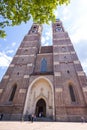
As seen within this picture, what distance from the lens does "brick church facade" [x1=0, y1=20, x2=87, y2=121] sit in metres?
17.6

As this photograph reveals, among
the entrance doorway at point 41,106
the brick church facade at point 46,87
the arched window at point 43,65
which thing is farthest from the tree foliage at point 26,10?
the arched window at point 43,65

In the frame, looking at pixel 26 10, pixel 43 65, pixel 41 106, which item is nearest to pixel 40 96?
pixel 41 106

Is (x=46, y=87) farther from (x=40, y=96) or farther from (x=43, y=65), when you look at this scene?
(x=43, y=65)

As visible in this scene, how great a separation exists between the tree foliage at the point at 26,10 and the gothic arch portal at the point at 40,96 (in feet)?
44.9

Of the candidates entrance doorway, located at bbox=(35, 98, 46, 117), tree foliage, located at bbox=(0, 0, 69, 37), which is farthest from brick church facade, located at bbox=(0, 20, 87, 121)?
tree foliage, located at bbox=(0, 0, 69, 37)

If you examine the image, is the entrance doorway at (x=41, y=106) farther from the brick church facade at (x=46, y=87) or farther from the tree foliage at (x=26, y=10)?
the tree foliage at (x=26, y=10)

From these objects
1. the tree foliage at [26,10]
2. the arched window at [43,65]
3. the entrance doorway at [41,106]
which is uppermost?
the arched window at [43,65]

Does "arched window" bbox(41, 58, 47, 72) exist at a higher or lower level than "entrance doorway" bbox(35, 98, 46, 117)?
higher

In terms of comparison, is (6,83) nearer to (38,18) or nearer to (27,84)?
(27,84)

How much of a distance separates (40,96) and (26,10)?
15175mm

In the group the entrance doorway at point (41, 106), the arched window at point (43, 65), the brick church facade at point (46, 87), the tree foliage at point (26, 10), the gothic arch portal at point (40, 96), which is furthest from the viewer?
the arched window at point (43, 65)

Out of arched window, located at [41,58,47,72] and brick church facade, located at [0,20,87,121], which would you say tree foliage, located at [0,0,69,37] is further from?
arched window, located at [41,58,47,72]

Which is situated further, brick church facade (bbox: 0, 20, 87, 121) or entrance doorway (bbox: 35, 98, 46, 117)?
entrance doorway (bbox: 35, 98, 46, 117)

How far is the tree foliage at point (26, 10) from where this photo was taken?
7.31 m
